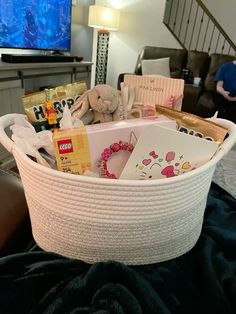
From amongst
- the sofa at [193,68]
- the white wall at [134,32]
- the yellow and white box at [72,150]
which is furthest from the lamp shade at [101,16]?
the yellow and white box at [72,150]

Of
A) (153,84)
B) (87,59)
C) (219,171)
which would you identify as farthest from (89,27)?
(153,84)

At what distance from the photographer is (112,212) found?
34cm

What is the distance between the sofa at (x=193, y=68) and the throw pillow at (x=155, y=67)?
15 cm

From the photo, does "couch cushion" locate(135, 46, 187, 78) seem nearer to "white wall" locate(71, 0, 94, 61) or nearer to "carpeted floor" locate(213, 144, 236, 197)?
"white wall" locate(71, 0, 94, 61)

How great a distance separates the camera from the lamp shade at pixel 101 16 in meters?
2.89

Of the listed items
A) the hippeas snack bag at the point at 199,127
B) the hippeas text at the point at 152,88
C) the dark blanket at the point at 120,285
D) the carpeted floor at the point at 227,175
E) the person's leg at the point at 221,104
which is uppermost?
the hippeas text at the point at 152,88

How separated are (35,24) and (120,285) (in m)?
2.06

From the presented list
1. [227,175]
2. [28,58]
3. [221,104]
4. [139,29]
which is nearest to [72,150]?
[227,175]

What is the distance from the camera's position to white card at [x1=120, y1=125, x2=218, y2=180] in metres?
0.37

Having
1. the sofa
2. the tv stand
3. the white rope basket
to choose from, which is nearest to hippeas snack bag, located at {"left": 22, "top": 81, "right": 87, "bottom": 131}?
the white rope basket

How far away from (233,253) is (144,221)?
0.79 ft

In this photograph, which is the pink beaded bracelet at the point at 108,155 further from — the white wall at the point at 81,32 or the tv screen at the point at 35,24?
the white wall at the point at 81,32

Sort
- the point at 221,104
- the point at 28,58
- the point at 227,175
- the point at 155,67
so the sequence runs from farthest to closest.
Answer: the point at 155,67
the point at 221,104
the point at 28,58
the point at 227,175

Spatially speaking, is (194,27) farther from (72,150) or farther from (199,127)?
(72,150)
